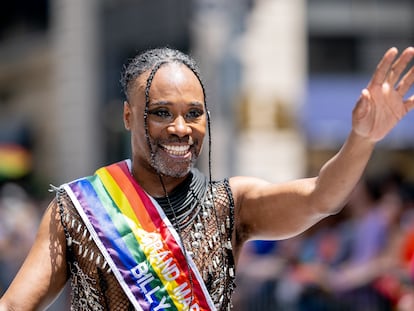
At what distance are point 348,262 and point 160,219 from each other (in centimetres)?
474

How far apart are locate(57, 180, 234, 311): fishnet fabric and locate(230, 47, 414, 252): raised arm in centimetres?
12

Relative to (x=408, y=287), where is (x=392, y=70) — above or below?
above

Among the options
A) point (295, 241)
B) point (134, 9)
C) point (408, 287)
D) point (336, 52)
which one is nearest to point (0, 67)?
point (134, 9)

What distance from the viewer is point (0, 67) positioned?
29.6 metres

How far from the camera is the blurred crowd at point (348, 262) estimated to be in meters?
7.62

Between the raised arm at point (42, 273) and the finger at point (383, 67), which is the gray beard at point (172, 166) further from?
the finger at point (383, 67)

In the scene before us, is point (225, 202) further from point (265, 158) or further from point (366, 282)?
point (265, 158)

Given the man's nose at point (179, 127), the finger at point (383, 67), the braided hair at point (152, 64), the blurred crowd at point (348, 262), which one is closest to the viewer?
the finger at point (383, 67)

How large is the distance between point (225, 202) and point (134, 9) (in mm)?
18812

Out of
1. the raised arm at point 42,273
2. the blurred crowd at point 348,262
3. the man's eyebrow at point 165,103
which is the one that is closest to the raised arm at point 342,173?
the man's eyebrow at point 165,103

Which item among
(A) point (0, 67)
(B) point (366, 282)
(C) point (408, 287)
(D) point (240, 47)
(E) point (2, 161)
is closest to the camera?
(C) point (408, 287)

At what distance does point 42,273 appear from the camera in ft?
11.2

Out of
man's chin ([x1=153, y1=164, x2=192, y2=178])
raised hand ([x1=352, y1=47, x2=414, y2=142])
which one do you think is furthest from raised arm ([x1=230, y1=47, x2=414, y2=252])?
man's chin ([x1=153, y1=164, x2=192, y2=178])

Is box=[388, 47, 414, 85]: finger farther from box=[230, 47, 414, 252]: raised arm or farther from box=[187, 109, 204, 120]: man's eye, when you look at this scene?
box=[187, 109, 204, 120]: man's eye
